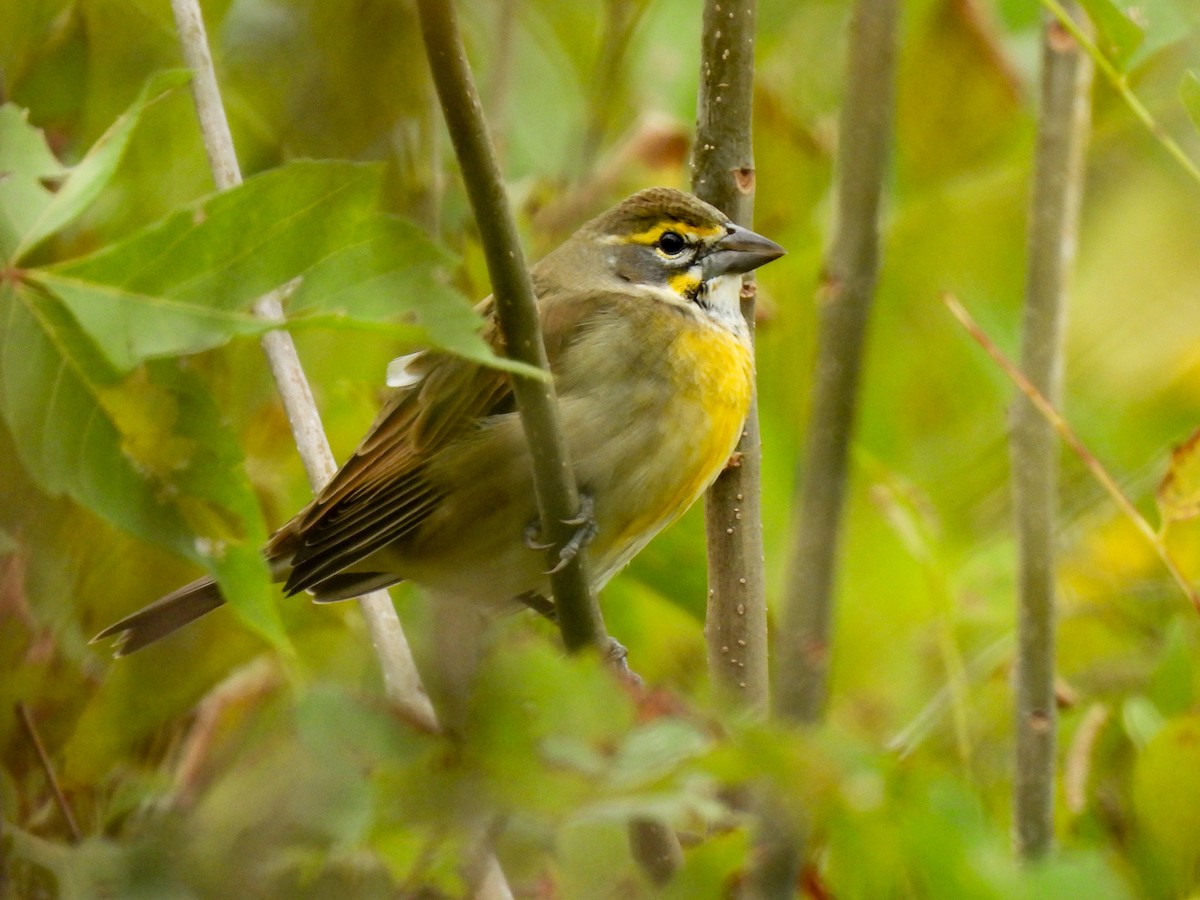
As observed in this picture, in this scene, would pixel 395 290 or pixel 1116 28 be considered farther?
pixel 1116 28

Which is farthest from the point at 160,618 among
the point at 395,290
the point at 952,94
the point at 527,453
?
the point at 952,94

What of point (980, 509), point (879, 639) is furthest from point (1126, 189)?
point (879, 639)

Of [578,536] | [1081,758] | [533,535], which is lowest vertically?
[1081,758]

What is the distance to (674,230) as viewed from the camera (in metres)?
3.18

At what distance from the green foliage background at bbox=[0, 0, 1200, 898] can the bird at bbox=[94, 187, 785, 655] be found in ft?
0.31

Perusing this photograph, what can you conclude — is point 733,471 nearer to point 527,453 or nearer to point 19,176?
point 527,453

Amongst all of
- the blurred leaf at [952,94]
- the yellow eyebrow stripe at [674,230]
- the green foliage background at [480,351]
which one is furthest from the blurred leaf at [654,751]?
the blurred leaf at [952,94]

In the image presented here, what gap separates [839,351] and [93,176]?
35.3 inches

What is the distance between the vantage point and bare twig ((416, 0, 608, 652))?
4.86 feet

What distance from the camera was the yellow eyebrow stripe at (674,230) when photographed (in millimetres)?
3008

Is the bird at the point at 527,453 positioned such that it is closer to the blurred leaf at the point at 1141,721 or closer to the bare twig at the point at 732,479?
the bare twig at the point at 732,479

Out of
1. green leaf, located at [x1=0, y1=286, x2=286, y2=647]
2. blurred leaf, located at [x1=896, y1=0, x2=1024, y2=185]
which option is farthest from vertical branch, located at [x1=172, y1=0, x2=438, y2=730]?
blurred leaf, located at [x1=896, y1=0, x2=1024, y2=185]

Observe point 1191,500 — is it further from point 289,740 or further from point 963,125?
point 963,125

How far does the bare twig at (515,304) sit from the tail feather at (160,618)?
649 millimetres
